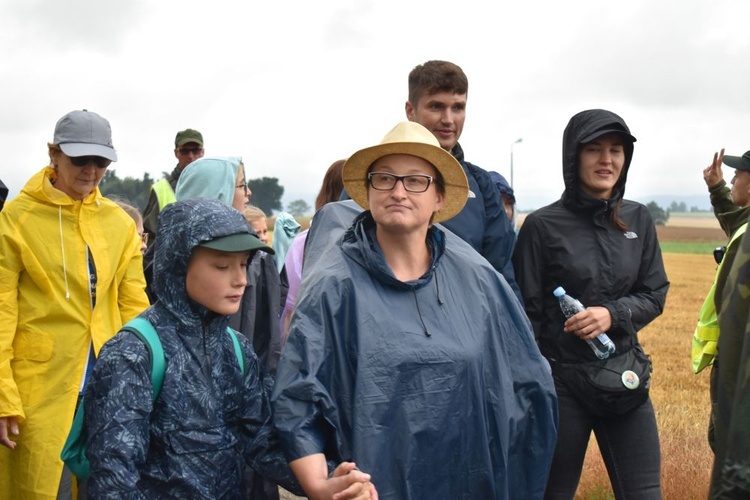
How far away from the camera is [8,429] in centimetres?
443

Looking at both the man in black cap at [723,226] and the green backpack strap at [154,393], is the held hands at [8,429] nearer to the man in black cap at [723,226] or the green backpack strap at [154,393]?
the green backpack strap at [154,393]

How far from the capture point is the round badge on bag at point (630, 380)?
4.23 metres

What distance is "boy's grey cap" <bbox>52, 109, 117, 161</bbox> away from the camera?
15.0ft

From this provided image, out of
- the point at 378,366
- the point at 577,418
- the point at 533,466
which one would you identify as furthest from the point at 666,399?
the point at 378,366

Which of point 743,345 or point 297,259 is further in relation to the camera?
point 297,259

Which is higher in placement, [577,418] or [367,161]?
[367,161]

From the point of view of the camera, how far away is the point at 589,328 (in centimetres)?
425

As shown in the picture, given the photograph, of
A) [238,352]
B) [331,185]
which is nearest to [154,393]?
[238,352]

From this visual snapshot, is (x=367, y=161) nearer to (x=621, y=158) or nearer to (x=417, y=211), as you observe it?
(x=417, y=211)

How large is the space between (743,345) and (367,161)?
1.68 meters

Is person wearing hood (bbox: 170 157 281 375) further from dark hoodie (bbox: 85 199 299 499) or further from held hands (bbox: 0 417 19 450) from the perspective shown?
Result: dark hoodie (bbox: 85 199 299 499)

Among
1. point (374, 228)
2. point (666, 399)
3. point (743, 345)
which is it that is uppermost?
point (374, 228)

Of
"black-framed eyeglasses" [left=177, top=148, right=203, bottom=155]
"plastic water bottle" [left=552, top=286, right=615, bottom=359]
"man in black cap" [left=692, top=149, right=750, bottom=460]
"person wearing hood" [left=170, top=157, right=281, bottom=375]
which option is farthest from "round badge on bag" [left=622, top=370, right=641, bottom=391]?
"black-framed eyeglasses" [left=177, top=148, right=203, bottom=155]

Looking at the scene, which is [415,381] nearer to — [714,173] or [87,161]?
[87,161]
